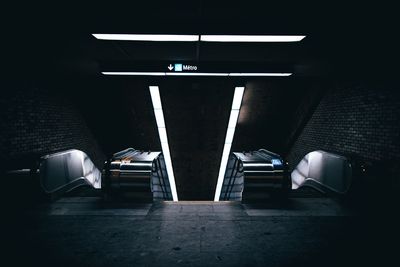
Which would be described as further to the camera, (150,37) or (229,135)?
(229,135)

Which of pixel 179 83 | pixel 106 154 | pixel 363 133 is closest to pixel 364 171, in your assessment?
pixel 363 133

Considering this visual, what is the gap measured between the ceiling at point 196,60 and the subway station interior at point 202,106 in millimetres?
40

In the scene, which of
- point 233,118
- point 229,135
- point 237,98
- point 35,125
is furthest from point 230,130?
point 35,125

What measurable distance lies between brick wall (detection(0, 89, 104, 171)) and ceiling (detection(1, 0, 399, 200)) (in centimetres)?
44

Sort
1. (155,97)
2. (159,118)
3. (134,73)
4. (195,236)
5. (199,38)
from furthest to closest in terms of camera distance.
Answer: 1. (159,118)
2. (155,97)
3. (134,73)
4. (199,38)
5. (195,236)

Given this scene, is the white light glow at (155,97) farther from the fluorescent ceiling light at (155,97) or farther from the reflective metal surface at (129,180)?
the reflective metal surface at (129,180)

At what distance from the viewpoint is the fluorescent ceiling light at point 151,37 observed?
14.1ft

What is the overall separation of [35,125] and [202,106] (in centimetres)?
558

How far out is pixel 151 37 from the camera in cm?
443

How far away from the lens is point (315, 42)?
15.0ft

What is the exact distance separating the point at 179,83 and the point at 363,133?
18.9ft

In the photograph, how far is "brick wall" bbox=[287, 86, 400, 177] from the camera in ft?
16.5

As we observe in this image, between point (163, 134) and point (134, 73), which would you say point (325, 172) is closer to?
point (134, 73)

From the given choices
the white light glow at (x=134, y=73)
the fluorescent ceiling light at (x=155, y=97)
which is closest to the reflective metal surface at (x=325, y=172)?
the white light glow at (x=134, y=73)
